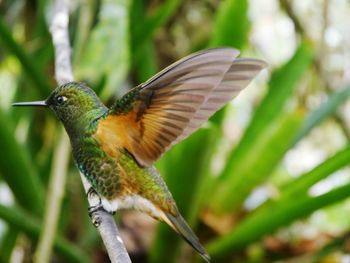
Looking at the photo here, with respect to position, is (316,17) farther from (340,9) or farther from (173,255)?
(173,255)

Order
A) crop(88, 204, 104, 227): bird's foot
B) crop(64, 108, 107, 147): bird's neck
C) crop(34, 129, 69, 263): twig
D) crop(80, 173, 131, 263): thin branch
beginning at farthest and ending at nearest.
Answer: crop(34, 129, 69, 263): twig
crop(64, 108, 107, 147): bird's neck
crop(88, 204, 104, 227): bird's foot
crop(80, 173, 131, 263): thin branch

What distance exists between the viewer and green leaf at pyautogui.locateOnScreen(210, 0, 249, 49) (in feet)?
6.32

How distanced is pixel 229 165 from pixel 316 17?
54.2 inches

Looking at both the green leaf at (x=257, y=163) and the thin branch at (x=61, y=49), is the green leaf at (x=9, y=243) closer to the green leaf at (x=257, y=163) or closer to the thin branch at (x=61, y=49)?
the green leaf at (x=257, y=163)

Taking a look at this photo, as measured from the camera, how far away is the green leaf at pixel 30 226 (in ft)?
5.39

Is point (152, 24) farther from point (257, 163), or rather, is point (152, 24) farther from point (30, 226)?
point (30, 226)

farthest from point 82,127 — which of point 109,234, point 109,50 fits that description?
point 109,50

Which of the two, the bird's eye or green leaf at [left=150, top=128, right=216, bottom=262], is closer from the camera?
the bird's eye

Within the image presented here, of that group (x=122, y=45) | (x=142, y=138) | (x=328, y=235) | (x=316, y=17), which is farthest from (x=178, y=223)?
(x=316, y=17)

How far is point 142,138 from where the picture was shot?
1145 mm

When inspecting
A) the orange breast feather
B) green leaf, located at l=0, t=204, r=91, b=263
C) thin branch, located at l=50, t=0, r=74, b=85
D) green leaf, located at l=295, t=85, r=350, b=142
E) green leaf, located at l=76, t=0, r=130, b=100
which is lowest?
the orange breast feather

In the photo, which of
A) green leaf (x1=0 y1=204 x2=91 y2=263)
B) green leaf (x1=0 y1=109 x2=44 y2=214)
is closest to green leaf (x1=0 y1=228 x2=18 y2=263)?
green leaf (x1=0 y1=109 x2=44 y2=214)

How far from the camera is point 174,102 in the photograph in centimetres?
106

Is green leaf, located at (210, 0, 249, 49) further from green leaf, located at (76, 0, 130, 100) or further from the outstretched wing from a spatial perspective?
the outstretched wing
